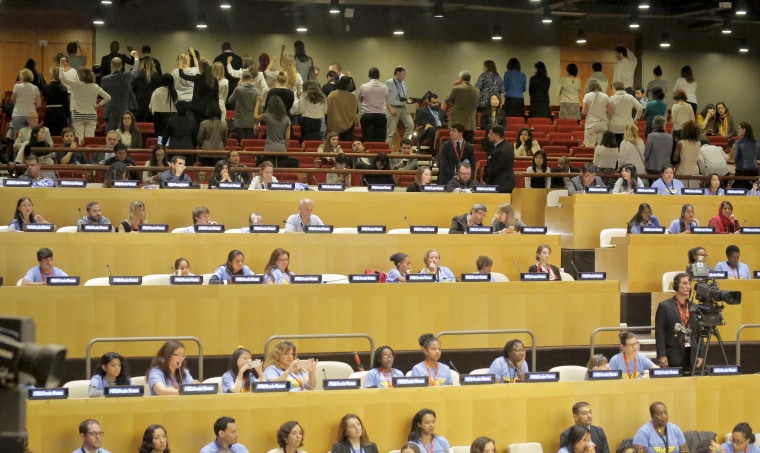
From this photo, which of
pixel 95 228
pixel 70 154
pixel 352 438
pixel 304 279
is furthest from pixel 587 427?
pixel 70 154

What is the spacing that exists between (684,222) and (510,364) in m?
3.73

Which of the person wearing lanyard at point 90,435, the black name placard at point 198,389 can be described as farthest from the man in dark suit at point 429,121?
the person wearing lanyard at point 90,435

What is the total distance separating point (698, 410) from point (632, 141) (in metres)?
5.57

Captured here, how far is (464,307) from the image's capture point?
9.52 metres

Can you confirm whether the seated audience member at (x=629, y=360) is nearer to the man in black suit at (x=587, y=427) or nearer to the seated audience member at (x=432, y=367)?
the man in black suit at (x=587, y=427)

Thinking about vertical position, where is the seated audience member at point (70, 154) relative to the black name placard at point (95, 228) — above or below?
above

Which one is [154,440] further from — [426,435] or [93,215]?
[93,215]

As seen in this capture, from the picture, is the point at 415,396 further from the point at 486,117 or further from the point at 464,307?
the point at 486,117

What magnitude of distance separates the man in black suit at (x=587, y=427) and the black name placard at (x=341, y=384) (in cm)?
152

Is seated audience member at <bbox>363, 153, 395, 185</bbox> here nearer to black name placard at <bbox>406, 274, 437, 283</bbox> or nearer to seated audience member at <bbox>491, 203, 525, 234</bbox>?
seated audience member at <bbox>491, 203, 525, 234</bbox>

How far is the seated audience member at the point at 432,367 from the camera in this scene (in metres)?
8.35

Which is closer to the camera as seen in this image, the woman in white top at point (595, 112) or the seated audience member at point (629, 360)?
the seated audience member at point (629, 360)

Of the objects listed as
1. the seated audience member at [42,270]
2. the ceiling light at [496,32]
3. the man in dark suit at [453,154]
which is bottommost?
the seated audience member at [42,270]

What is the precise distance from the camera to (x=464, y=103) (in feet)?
47.1
